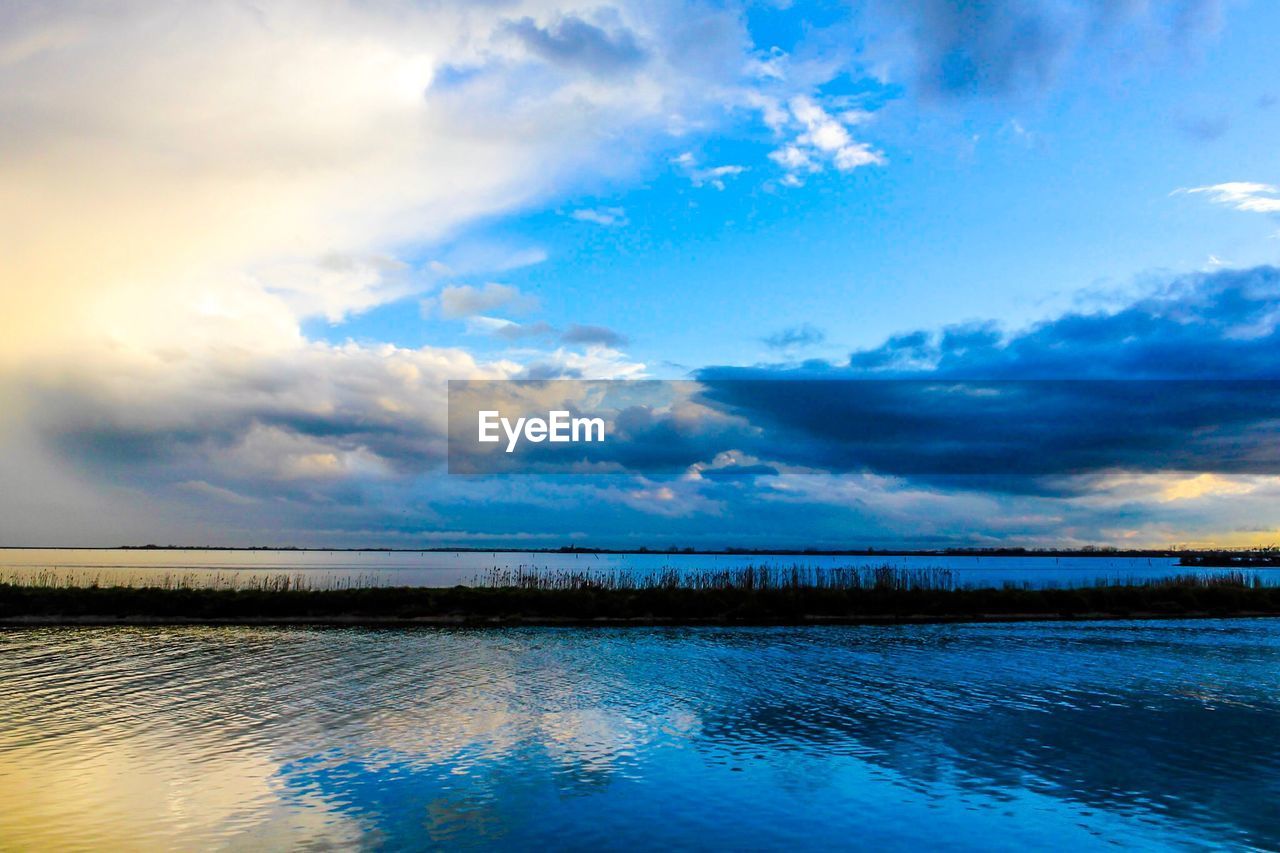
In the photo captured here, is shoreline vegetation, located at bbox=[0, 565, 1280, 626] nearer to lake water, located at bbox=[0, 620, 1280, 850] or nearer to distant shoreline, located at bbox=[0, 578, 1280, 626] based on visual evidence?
distant shoreline, located at bbox=[0, 578, 1280, 626]

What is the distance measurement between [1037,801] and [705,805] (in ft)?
19.0

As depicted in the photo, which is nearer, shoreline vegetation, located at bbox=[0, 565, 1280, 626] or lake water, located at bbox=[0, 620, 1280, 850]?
lake water, located at bbox=[0, 620, 1280, 850]

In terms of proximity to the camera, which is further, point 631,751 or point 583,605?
point 583,605

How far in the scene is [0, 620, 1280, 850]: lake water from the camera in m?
12.1

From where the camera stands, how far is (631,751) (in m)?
16.5

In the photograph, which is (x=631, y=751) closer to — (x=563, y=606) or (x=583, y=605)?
(x=583, y=605)

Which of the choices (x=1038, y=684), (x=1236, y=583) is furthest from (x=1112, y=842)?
(x=1236, y=583)

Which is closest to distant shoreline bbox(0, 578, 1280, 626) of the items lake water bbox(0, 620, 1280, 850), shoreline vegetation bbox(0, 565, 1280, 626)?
shoreline vegetation bbox(0, 565, 1280, 626)

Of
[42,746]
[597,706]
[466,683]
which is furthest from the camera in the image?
[466,683]

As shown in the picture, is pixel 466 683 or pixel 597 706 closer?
pixel 597 706

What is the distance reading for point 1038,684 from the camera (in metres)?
24.6

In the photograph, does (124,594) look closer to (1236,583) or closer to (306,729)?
(306,729)

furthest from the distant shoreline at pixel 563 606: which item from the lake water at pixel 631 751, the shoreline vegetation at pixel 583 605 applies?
the lake water at pixel 631 751

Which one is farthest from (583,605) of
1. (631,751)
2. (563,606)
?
(631,751)
